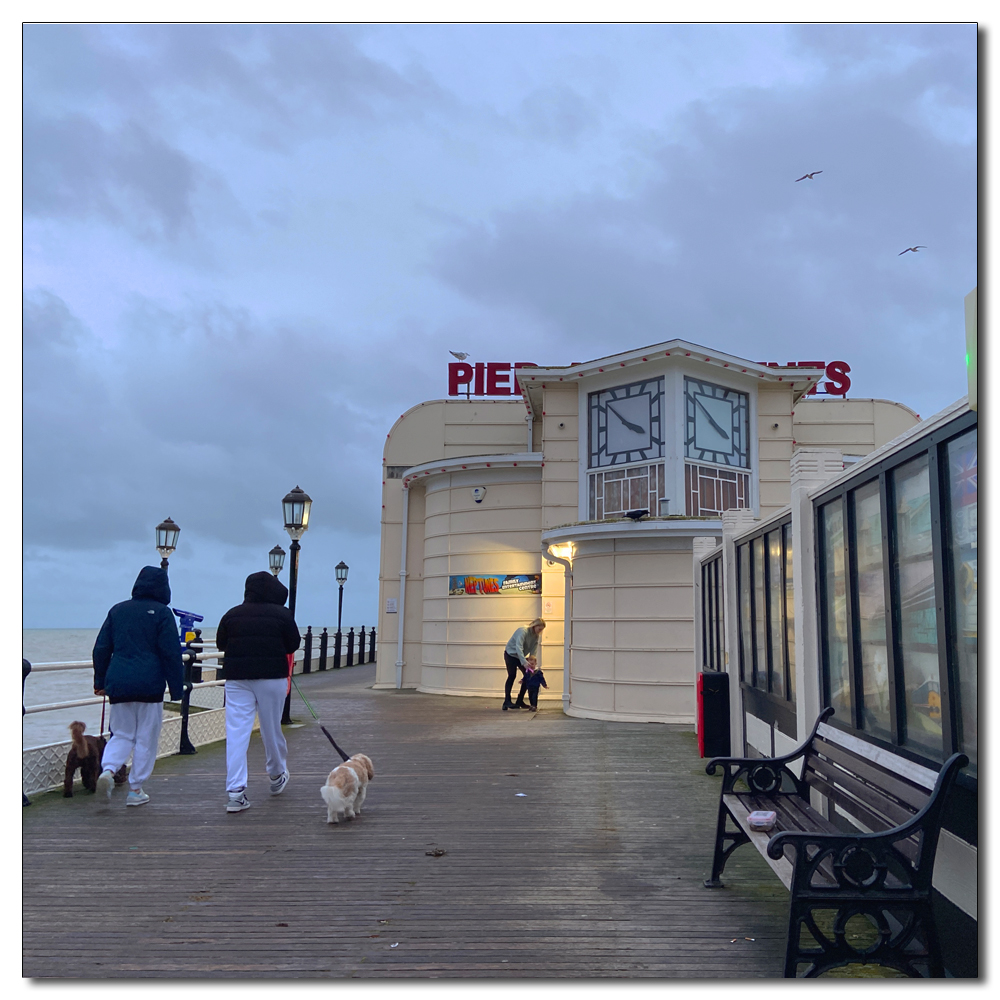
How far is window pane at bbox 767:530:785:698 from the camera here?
6348 mm

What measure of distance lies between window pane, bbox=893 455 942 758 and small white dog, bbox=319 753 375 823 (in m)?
3.92

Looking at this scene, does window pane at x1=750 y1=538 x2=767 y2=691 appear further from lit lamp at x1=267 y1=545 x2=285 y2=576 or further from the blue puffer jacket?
lit lamp at x1=267 y1=545 x2=285 y2=576

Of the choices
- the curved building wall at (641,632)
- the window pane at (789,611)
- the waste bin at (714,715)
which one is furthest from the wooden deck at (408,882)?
the curved building wall at (641,632)

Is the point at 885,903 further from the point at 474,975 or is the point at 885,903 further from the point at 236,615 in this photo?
the point at 236,615

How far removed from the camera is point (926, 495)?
3.48m

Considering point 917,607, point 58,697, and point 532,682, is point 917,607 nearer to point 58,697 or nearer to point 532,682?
point 532,682

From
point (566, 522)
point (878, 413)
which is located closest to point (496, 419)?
point (566, 522)

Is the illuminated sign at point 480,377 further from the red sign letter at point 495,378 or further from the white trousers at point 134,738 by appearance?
the white trousers at point 134,738

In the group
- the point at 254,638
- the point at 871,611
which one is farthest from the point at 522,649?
the point at 871,611

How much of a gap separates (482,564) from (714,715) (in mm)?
8129

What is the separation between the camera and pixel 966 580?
310 cm

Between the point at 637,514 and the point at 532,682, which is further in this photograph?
the point at 532,682

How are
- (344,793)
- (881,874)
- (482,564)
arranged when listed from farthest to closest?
1. (482,564)
2. (344,793)
3. (881,874)

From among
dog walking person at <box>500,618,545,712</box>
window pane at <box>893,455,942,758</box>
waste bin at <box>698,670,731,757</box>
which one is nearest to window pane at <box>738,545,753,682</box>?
waste bin at <box>698,670,731,757</box>
